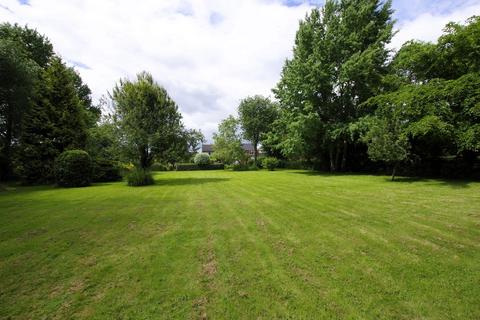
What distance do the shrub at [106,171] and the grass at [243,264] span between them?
1071 centimetres

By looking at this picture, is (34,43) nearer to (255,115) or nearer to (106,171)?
(106,171)

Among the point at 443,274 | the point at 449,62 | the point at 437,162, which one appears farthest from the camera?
the point at 437,162

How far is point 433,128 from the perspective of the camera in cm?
1260

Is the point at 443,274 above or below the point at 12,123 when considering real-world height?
below

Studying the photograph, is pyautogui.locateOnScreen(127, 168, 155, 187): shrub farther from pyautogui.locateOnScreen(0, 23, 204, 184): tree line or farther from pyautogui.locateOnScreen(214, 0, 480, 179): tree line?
pyautogui.locateOnScreen(214, 0, 480, 179): tree line

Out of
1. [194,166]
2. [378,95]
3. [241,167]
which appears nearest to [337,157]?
[378,95]

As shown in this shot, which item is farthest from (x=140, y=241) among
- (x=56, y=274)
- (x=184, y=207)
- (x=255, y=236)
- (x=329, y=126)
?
Result: (x=329, y=126)

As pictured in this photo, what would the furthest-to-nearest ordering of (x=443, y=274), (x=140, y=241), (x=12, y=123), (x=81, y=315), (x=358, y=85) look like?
1. (x=358, y=85)
2. (x=12, y=123)
3. (x=140, y=241)
4. (x=443, y=274)
5. (x=81, y=315)

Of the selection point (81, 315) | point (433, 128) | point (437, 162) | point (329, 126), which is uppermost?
point (329, 126)

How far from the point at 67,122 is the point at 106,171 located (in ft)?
14.8

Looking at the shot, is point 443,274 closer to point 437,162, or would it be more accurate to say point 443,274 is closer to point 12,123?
point 437,162

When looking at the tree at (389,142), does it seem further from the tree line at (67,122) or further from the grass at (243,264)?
the tree line at (67,122)

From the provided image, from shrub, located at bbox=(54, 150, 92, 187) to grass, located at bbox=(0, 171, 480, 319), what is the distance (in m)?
7.72

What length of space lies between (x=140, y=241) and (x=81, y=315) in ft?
7.10
